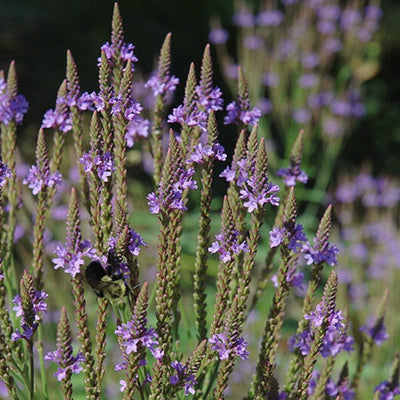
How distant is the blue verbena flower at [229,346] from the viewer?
1.69m

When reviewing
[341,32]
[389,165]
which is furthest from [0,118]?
[389,165]

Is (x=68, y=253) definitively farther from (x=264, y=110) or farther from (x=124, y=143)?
(x=264, y=110)

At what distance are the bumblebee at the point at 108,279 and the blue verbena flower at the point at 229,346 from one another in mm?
276

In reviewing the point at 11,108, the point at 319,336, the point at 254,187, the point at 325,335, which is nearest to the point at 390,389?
the point at 325,335

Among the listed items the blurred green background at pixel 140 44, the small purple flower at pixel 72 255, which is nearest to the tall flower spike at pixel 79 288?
the small purple flower at pixel 72 255

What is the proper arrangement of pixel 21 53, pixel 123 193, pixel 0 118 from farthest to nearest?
pixel 21 53 → pixel 0 118 → pixel 123 193

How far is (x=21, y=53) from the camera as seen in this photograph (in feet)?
26.6

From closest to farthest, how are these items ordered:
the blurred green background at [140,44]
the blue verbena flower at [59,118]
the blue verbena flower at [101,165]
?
the blue verbena flower at [101,165] < the blue verbena flower at [59,118] < the blurred green background at [140,44]

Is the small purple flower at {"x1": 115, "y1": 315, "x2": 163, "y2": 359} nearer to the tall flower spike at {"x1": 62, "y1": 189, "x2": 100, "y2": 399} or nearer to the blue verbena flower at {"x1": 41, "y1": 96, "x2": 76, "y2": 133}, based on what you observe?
the tall flower spike at {"x1": 62, "y1": 189, "x2": 100, "y2": 399}

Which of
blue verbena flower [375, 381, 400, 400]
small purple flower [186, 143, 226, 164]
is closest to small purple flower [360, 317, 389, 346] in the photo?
blue verbena flower [375, 381, 400, 400]

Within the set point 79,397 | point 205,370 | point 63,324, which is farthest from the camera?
point 79,397

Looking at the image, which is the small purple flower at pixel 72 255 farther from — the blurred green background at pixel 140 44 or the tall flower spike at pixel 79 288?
the blurred green background at pixel 140 44

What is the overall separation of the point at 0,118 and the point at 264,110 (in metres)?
2.85

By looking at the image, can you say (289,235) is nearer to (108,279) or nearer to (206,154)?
(206,154)
